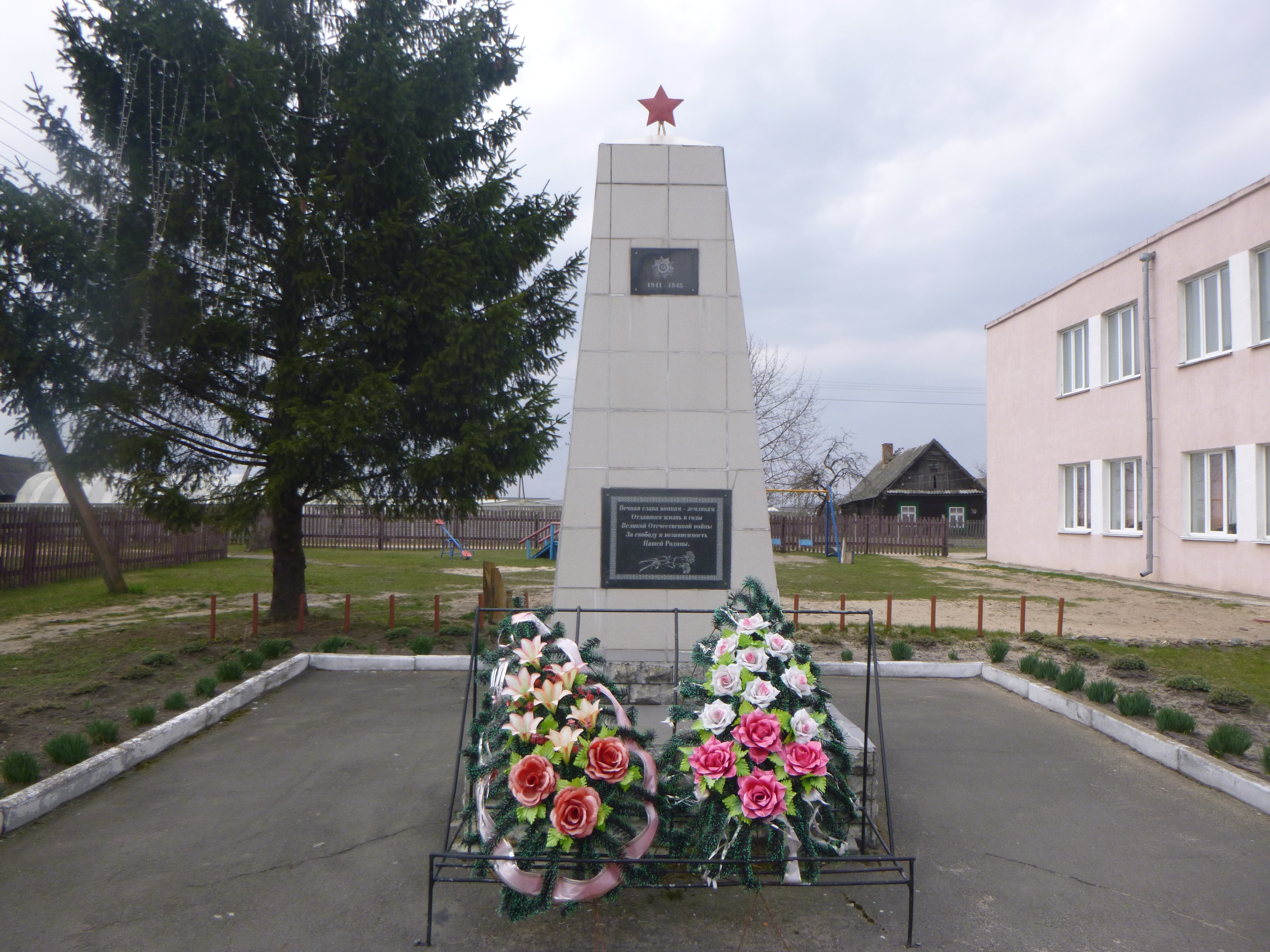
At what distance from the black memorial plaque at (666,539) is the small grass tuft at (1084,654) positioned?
4759 millimetres

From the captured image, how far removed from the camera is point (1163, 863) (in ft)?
12.1

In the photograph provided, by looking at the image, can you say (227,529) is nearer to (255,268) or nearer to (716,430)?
(255,268)

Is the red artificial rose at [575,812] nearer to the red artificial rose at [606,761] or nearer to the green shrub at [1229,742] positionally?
the red artificial rose at [606,761]

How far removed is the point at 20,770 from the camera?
4336mm

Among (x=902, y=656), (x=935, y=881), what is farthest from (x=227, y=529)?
(x=935, y=881)

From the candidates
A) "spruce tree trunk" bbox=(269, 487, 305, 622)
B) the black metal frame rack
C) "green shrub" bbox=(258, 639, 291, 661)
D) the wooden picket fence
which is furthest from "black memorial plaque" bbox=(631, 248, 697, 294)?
the wooden picket fence

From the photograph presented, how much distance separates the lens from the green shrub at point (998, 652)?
7770 millimetres

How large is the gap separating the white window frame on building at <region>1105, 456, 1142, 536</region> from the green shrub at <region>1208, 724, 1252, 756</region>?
1328 cm

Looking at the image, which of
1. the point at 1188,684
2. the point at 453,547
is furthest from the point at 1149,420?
the point at 453,547

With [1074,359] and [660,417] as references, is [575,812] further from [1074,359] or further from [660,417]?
[1074,359]

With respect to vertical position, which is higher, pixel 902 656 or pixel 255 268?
pixel 255 268

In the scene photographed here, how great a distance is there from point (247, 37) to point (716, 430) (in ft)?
22.8

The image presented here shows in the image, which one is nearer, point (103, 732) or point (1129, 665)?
point (103, 732)

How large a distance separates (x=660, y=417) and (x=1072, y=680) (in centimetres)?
399
